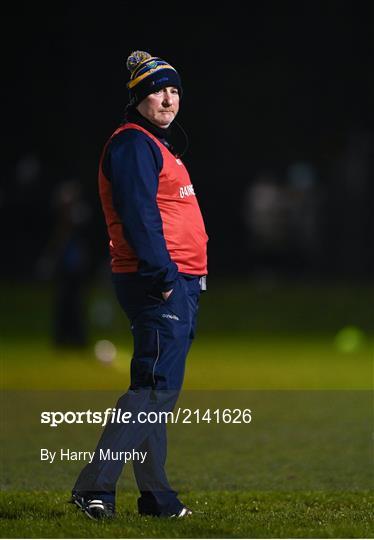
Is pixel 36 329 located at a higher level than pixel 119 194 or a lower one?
lower

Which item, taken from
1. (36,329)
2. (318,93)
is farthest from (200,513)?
(318,93)

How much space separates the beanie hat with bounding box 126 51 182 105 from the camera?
6.33 metres

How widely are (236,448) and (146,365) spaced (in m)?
3.01

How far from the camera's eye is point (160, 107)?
6.37 metres

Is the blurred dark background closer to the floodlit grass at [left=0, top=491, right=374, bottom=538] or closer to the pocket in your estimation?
the floodlit grass at [left=0, top=491, right=374, bottom=538]

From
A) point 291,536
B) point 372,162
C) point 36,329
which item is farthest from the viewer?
point 372,162

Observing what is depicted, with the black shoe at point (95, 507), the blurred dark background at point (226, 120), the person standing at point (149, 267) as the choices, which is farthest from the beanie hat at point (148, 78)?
the blurred dark background at point (226, 120)

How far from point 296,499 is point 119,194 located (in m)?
2.10

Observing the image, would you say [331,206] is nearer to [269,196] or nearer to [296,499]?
[269,196]

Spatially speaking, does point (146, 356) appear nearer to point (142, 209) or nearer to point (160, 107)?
point (142, 209)

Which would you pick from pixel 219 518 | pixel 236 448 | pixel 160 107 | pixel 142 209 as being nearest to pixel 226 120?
pixel 236 448

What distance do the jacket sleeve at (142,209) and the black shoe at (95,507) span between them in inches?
41.6

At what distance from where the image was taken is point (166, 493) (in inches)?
252

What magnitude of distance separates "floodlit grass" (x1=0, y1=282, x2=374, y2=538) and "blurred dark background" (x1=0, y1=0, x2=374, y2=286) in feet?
25.3
